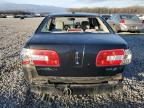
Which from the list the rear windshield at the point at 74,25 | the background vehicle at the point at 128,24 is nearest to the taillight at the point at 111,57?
the rear windshield at the point at 74,25

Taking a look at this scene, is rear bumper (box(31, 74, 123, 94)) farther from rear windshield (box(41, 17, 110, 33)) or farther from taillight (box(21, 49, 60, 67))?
rear windshield (box(41, 17, 110, 33))

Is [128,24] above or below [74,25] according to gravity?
below

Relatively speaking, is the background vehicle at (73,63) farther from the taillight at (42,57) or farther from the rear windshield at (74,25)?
the rear windshield at (74,25)

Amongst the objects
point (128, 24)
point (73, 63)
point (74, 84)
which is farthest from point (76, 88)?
point (128, 24)

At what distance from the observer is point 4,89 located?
6.36m

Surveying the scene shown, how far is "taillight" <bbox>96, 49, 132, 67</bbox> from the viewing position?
4902mm

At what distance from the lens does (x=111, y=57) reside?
4.96m

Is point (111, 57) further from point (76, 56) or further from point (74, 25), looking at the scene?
point (74, 25)

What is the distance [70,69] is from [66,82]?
232mm

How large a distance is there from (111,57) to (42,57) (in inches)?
42.6

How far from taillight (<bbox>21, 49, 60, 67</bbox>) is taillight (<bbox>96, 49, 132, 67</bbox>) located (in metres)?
0.66

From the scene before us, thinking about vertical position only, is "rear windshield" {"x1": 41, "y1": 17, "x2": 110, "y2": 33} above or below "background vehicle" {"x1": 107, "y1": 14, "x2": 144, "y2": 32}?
above

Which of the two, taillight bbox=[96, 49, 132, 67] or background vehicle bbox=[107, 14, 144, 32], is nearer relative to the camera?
taillight bbox=[96, 49, 132, 67]

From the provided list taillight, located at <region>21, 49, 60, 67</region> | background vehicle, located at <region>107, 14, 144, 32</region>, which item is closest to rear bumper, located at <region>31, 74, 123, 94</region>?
taillight, located at <region>21, 49, 60, 67</region>
